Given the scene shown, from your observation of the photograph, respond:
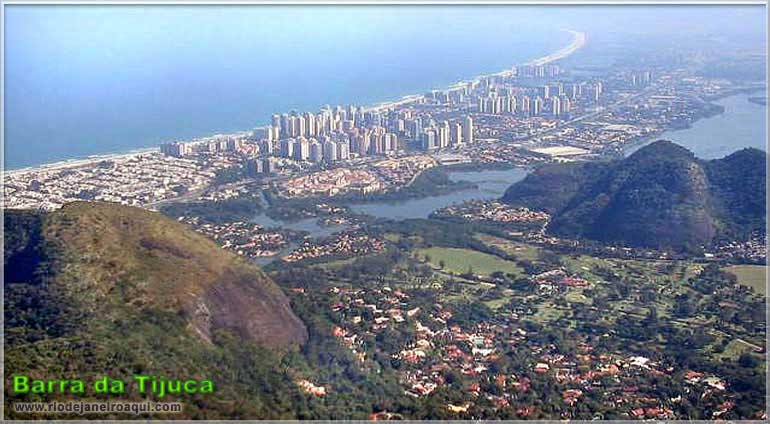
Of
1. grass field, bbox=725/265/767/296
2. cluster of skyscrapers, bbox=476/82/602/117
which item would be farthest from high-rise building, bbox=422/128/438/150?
grass field, bbox=725/265/767/296

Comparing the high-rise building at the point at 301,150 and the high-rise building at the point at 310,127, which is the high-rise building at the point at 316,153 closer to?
the high-rise building at the point at 301,150

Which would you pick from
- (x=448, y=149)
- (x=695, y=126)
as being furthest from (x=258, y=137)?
Answer: (x=695, y=126)

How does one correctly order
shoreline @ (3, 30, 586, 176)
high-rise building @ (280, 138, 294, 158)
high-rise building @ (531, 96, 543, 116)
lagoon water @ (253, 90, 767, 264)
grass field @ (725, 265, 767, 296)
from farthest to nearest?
high-rise building @ (531, 96, 543, 116) < high-rise building @ (280, 138, 294, 158) < shoreline @ (3, 30, 586, 176) < lagoon water @ (253, 90, 767, 264) < grass field @ (725, 265, 767, 296)

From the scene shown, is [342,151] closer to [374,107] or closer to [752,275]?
[374,107]

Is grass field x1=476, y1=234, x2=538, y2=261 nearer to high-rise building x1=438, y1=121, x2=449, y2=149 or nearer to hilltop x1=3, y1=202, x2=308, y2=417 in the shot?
hilltop x1=3, y1=202, x2=308, y2=417

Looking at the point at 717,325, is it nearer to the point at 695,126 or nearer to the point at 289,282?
the point at 289,282

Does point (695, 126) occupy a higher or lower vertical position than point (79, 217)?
lower

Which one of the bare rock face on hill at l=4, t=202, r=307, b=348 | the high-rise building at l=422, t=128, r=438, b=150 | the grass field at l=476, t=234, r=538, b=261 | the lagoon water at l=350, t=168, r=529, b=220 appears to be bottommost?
the lagoon water at l=350, t=168, r=529, b=220
